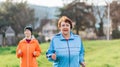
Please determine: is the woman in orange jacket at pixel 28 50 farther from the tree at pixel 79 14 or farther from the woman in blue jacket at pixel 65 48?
the tree at pixel 79 14

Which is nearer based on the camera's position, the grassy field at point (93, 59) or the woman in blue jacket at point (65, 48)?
the woman in blue jacket at point (65, 48)

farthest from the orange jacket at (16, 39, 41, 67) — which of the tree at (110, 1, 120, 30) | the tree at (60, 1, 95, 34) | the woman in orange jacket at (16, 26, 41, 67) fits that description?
the tree at (110, 1, 120, 30)

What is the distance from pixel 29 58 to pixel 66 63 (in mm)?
3053

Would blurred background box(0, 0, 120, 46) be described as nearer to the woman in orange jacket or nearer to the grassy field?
the grassy field

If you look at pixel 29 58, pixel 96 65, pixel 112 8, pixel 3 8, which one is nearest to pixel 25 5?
pixel 3 8

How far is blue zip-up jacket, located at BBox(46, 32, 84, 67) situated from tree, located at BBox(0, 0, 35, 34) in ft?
166

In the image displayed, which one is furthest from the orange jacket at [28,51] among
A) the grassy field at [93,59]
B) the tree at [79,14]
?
the tree at [79,14]

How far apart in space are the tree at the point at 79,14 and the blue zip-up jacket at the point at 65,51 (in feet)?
199

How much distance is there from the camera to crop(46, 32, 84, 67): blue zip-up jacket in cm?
637

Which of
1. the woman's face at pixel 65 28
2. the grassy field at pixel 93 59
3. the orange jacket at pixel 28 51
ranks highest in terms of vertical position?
the woman's face at pixel 65 28

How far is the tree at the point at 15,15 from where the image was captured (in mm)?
58619

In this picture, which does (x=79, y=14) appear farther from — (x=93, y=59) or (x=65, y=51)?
(x=65, y=51)

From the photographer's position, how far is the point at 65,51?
20.9 feet

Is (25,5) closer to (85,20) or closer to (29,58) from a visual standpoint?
(85,20)
